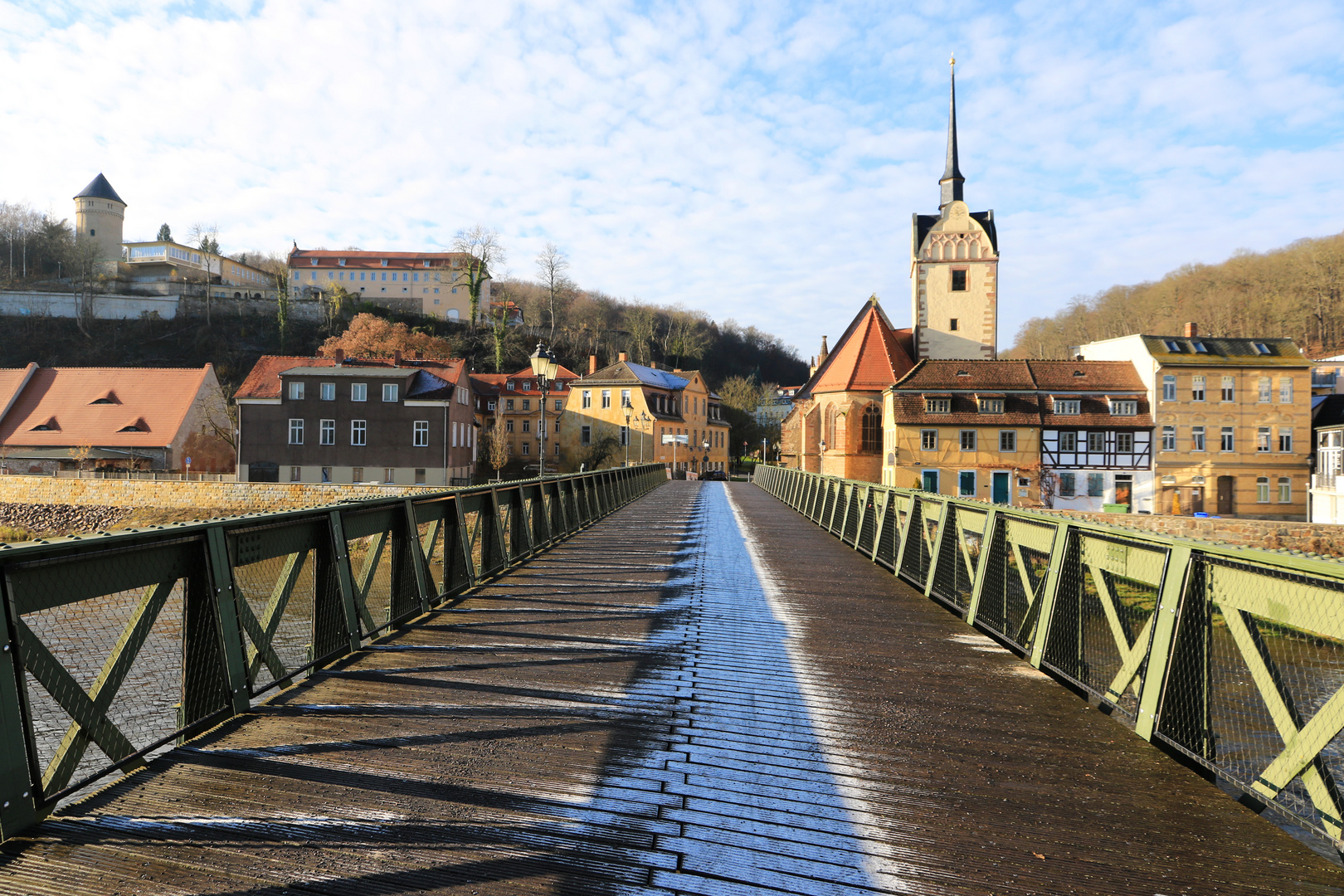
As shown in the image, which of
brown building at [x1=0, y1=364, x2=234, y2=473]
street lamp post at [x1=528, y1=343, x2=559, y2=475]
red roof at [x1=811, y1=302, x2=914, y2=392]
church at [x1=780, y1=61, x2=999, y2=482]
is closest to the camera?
street lamp post at [x1=528, y1=343, x2=559, y2=475]

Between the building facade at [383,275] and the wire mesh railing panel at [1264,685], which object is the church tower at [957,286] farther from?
the building facade at [383,275]

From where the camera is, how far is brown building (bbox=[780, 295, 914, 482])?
46.8 meters

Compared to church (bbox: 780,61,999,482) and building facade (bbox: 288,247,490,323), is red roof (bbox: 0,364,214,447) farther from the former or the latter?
building facade (bbox: 288,247,490,323)

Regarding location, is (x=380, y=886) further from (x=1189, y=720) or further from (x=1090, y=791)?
(x=1189, y=720)

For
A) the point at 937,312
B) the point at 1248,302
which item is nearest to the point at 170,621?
the point at 937,312

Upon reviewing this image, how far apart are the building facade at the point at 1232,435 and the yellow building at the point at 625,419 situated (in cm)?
3061

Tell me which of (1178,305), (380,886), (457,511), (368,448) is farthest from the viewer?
(1178,305)

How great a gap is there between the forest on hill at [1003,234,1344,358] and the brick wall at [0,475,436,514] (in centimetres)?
5726

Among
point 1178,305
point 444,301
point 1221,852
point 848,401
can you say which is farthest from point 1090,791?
point 444,301

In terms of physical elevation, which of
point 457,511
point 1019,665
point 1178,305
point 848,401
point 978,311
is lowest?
point 1019,665

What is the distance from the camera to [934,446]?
41781 mm

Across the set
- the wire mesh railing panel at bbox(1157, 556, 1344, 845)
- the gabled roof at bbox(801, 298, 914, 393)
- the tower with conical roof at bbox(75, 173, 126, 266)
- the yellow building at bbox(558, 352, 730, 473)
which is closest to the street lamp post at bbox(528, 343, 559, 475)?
the wire mesh railing panel at bbox(1157, 556, 1344, 845)

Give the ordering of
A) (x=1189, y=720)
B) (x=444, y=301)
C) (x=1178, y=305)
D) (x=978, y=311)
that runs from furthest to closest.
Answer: (x=444, y=301) → (x=1178, y=305) → (x=978, y=311) → (x=1189, y=720)

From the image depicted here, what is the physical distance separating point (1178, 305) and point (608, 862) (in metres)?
83.5
